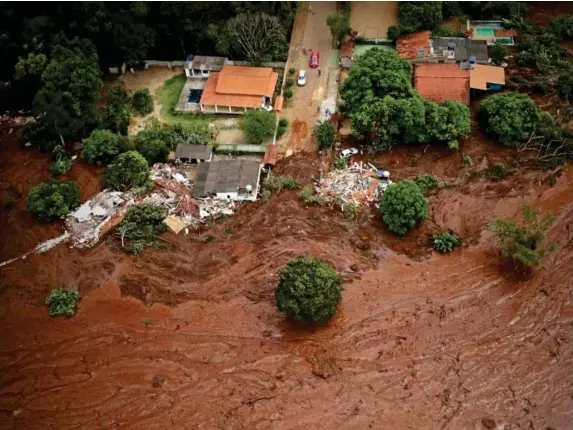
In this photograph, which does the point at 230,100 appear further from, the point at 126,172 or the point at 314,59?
the point at 126,172

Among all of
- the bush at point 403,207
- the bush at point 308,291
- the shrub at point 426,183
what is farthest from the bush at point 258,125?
the bush at point 308,291

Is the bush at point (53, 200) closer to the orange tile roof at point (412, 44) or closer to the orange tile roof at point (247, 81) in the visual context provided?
the orange tile roof at point (247, 81)

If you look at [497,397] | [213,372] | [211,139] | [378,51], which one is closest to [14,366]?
[213,372]

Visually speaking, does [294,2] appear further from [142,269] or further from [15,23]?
Answer: [142,269]

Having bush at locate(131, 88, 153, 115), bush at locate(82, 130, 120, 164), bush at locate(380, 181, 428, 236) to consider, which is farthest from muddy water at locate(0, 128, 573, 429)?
bush at locate(131, 88, 153, 115)

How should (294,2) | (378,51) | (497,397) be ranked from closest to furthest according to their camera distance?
(497,397)
(378,51)
(294,2)

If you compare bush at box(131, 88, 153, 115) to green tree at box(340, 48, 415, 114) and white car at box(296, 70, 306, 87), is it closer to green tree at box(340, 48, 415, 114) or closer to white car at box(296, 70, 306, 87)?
white car at box(296, 70, 306, 87)
